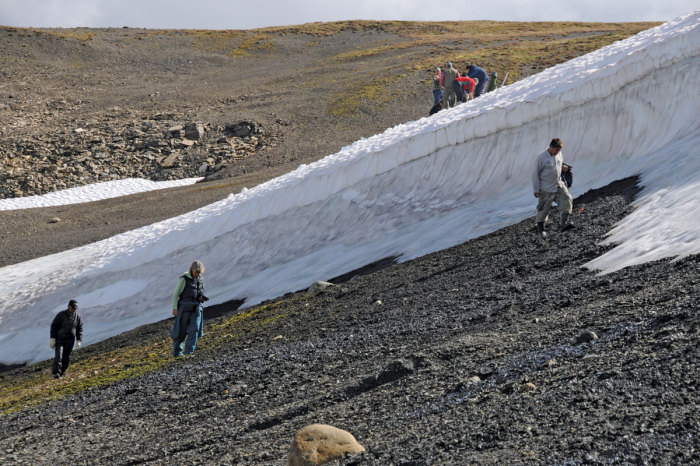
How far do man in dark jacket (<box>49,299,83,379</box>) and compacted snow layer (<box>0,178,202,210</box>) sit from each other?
2569 centimetres

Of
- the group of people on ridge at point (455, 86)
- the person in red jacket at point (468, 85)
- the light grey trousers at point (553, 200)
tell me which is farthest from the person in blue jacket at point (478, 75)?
the light grey trousers at point (553, 200)

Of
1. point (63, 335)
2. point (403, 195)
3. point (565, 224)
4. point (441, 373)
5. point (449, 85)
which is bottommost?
point (565, 224)

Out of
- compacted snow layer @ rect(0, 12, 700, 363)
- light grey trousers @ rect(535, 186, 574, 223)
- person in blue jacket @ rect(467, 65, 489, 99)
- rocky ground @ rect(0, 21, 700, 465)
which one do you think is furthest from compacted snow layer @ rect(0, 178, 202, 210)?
light grey trousers @ rect(535, 186, 574, 223)

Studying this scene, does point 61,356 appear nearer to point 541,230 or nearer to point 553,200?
point 541,230

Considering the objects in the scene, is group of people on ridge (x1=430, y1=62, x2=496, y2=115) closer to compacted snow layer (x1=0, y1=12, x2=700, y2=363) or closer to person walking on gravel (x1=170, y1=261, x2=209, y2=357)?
compacted snow layer (x1=0, y1=12, x2=700, y2=363)

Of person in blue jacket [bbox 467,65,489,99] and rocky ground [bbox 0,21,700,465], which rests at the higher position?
person in blue jacket [bbox 467,65,489,99]

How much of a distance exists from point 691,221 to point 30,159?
4298 centimetres

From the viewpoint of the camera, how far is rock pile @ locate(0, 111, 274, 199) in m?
44.1

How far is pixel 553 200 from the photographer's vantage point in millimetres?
14477

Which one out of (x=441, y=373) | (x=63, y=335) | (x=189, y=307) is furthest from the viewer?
(x=63, y=335)

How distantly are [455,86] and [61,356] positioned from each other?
19.5 meters

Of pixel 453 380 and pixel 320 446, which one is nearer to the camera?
pixel 320 446

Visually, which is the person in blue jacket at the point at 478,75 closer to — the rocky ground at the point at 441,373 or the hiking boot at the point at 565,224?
the rocky ground at the point at 441,373

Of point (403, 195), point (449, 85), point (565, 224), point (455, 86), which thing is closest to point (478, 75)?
point (455, 86)
